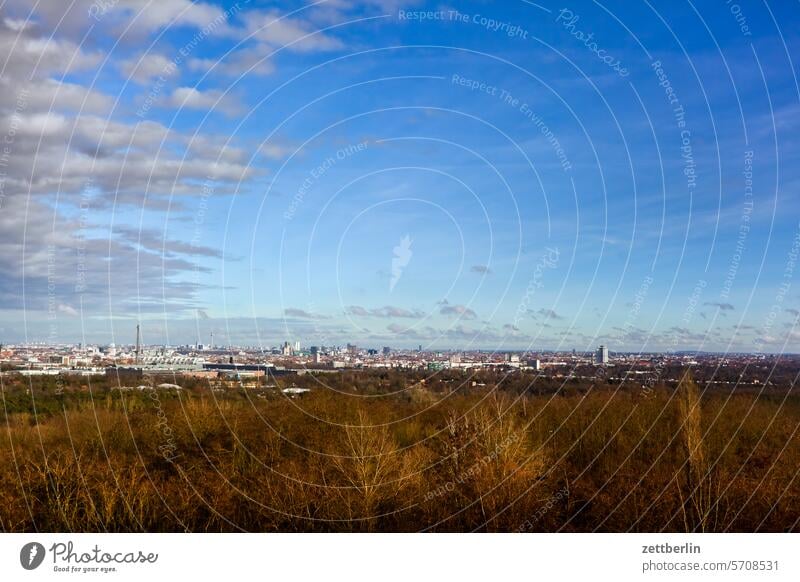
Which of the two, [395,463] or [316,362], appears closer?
[395,463]
